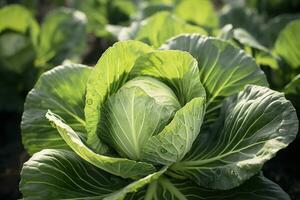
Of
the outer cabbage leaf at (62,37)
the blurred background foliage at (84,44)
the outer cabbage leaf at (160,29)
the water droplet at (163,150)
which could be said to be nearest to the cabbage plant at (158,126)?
the water droplet at (163,150)

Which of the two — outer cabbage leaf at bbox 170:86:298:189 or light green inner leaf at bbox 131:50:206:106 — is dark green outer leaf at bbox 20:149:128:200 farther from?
light green inner leaf at bbox 131:50:206:106

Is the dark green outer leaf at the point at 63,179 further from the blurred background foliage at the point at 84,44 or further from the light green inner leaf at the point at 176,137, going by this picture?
the blurred background foliage at the point at 84,44

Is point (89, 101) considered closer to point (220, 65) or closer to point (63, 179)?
point (63, 179)

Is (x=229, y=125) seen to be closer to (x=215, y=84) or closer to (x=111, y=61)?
(x=215, y=84)

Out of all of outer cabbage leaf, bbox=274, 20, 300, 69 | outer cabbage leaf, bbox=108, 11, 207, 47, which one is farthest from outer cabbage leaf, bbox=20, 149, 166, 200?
outer cabbage leaf, bbox=274, 20, 300, 69

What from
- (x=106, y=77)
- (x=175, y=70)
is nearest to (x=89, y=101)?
(x=106, y=77)

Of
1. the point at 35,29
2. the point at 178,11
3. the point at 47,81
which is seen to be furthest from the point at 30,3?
the point at 47,81

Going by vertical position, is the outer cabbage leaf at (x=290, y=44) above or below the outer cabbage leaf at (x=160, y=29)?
below
